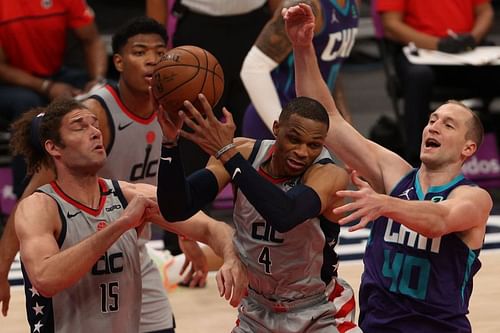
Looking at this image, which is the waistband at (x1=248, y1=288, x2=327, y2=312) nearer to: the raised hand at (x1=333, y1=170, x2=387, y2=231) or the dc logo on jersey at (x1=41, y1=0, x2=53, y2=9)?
the raised hand at (x1=333, y1=170, x2=387, y2=231)

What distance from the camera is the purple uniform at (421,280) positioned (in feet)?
15.6

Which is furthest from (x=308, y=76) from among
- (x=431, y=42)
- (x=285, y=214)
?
(x=431, y=42)

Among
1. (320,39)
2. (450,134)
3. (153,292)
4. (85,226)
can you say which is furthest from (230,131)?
(320,39)

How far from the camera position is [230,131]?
4152 millimetres

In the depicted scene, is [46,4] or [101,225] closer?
[101,225]

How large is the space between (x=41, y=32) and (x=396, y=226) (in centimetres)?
403

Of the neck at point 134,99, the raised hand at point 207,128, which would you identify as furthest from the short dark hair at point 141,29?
the raised hand at point 207,128

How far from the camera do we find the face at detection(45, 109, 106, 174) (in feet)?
15.4

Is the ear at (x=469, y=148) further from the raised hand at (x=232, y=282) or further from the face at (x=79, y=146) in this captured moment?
the face at (x=79, y=146)

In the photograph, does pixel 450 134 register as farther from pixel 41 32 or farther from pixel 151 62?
pixel 41 32

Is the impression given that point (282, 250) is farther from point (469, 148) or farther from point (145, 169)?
point (145, 169)

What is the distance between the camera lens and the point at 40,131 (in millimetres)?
4848

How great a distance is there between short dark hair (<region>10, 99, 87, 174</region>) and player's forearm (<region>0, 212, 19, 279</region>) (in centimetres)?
27

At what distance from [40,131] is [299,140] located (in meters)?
1.09
